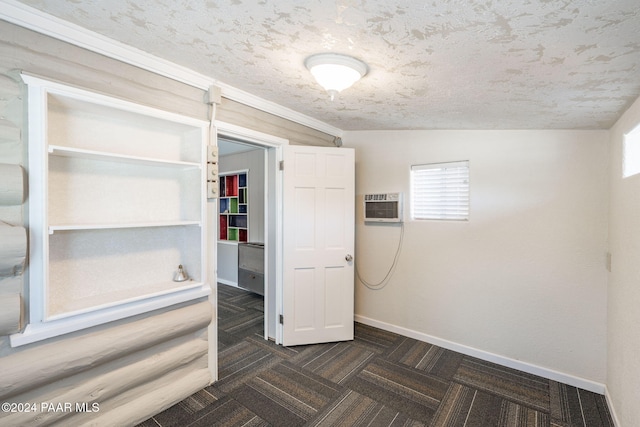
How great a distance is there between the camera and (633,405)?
1.68 m

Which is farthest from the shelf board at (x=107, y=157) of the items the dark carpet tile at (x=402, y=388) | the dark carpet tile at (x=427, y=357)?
the dark carpet tile at (x=427, y=357)

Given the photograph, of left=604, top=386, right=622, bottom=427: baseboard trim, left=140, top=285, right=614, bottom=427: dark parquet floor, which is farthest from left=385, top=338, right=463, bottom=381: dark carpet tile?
left=604, top=386, right=622, bottom=427: baseboard trim

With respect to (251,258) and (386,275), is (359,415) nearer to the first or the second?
(386,275)

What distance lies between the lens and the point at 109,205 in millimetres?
1837

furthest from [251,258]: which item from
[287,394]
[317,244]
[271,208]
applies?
[287,394]

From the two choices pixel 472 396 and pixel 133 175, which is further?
pixel 472 396

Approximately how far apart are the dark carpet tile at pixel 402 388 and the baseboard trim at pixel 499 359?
601mm

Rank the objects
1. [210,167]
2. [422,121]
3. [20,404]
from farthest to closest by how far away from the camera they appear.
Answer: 1. [422,121]
2. [210,167]
3. [20,404]

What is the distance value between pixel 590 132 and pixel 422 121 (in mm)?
1268

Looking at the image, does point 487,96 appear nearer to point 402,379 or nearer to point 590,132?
point 590,132

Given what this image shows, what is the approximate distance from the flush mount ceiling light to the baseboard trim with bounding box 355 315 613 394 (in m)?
2.66

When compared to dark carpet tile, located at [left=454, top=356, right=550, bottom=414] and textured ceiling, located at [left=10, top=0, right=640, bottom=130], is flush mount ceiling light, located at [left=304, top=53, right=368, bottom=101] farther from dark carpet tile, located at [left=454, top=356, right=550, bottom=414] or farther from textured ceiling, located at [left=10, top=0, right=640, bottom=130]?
dark carpet tile, located at [left=454, top=356, right=550, bottom=414]

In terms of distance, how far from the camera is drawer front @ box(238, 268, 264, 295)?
4578 millimetres

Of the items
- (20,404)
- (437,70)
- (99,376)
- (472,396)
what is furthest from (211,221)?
(472,396)
